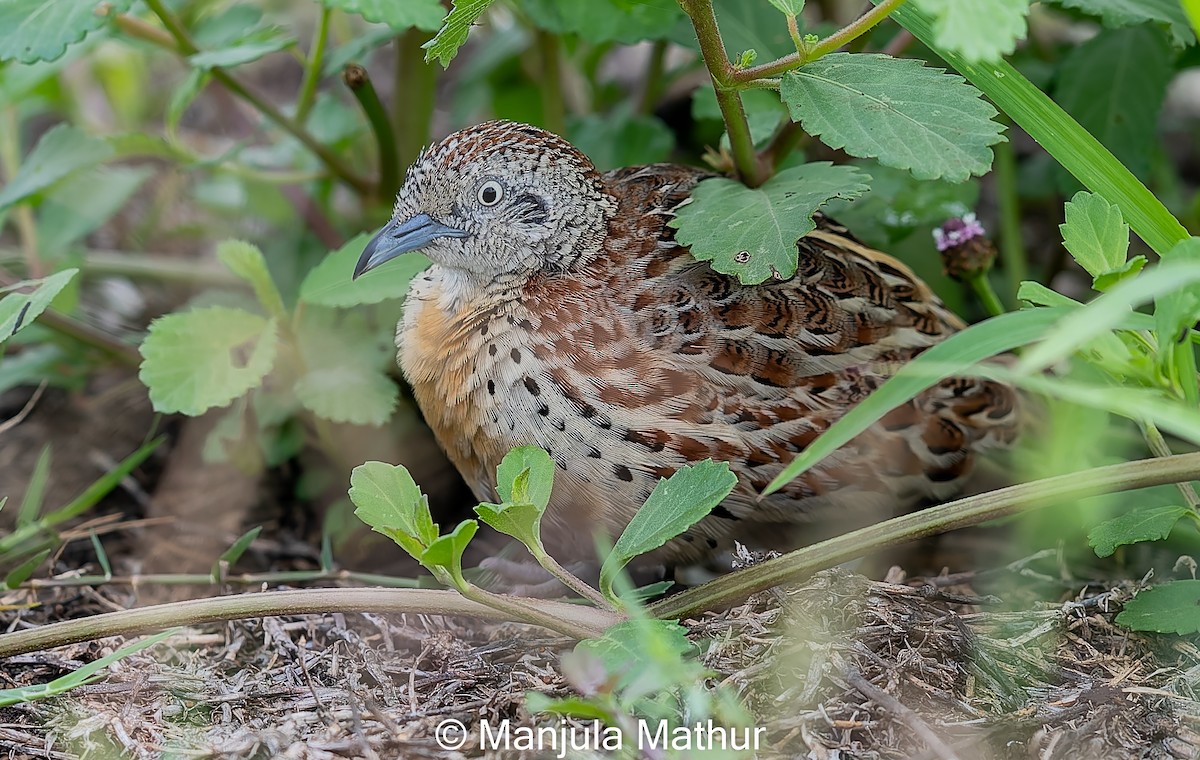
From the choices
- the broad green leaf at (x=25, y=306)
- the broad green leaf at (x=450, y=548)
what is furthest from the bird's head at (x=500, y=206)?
the broad green leaf at (x=450, y=548)

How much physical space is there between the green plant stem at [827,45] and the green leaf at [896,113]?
0.03 metres

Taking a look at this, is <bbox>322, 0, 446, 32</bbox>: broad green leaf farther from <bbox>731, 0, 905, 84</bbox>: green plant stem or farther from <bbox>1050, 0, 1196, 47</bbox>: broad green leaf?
<bbox>1050, 0, 1196, 47</bbox>: broad green leaf

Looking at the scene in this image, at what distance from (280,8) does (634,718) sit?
4.39 metres

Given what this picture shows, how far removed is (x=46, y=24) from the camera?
288 cm

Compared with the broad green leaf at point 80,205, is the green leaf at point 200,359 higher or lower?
Result: lower

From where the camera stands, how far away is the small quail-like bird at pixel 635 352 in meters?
2.79

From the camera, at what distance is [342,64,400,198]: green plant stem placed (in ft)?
10.9

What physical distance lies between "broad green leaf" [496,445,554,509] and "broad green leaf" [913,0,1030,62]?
1.03m

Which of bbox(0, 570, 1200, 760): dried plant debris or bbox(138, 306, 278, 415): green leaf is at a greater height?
bbox(138, 306, 278, 415): green leaf

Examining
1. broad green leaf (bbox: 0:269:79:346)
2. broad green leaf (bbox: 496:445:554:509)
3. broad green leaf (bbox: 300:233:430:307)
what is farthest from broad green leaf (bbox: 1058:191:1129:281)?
broad green leaf (bbox: 0:269:79:346)

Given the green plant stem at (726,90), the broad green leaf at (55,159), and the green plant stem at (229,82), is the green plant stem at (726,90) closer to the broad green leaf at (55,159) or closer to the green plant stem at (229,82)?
the green plant stem at (229,82)

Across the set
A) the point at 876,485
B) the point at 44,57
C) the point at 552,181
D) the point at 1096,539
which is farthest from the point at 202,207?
the point at 1096,539

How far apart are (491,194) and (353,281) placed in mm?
425

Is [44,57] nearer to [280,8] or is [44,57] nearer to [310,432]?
[310,432]
